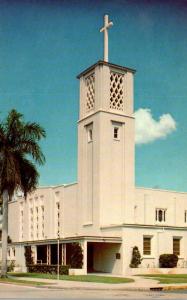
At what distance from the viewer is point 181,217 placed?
6241cm

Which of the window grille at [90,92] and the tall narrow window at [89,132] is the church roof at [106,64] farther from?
the tall narrow window at [89,132]

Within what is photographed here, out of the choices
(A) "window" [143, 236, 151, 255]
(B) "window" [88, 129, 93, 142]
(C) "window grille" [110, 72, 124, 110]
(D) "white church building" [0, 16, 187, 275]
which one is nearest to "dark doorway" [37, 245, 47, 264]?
(D) "white church building" [0, 16, 187, 275]

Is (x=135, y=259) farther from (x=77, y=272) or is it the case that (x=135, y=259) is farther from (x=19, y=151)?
(x=19, y=151)

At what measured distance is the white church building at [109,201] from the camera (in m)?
48.2

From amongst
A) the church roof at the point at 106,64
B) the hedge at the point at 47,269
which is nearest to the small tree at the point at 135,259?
the hedge at the point at 47,269

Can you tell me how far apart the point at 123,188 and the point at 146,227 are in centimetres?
617

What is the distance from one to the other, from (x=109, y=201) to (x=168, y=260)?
26.4 ft

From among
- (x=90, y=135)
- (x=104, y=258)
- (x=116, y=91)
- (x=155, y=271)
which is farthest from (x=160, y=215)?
(x=116, y=91)

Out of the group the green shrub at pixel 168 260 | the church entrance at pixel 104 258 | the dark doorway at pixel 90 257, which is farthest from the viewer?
the dark doorway at pixel 90 257

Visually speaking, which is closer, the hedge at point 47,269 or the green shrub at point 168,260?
the hedge at point 47,269

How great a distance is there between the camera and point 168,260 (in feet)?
158

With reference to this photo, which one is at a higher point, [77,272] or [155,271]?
[77,272]

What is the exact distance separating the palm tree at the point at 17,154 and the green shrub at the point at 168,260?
1448cm

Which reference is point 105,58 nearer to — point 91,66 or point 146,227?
point 91,66
